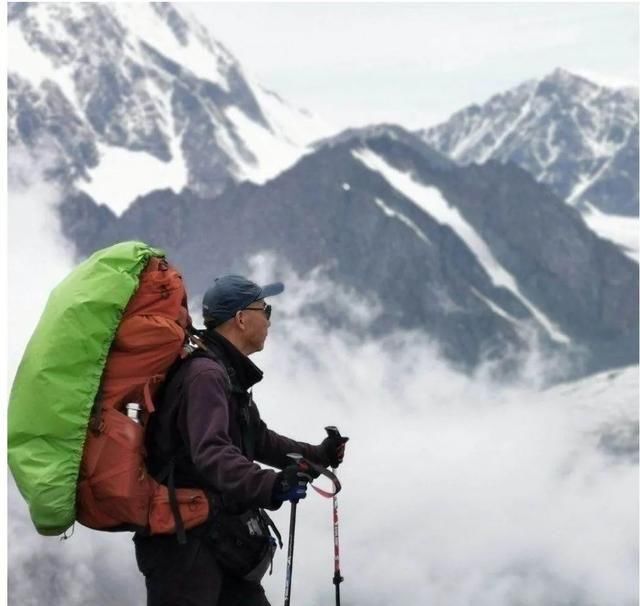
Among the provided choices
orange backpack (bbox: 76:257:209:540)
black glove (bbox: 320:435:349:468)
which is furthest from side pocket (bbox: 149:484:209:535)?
black glove (bbox: 320:435:349:468)

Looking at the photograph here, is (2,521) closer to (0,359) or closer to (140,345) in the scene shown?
(0,359)

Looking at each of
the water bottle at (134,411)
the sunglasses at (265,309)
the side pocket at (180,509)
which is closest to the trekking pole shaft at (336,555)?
the side pocket at (180,509)

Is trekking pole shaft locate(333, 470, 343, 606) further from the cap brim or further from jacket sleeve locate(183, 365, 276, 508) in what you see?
the cap brim

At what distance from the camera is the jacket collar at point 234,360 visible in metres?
9.84

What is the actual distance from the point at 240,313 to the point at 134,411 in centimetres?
129

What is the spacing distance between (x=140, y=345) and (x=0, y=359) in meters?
3.11

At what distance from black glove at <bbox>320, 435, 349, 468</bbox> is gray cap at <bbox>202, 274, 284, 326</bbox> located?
4.98 ft

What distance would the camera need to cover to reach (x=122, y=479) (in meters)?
9.12

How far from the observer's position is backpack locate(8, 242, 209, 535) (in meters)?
8.95

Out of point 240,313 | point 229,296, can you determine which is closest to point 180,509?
point 240,313

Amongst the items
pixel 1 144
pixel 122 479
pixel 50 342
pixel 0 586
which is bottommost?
pixel 0 586

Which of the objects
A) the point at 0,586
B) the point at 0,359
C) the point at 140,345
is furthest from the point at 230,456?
the point at 0,359

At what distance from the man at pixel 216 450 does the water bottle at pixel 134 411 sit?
0.25m

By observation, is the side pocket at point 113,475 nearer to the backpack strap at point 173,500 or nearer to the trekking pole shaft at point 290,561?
the backpack strap at point 173,500
